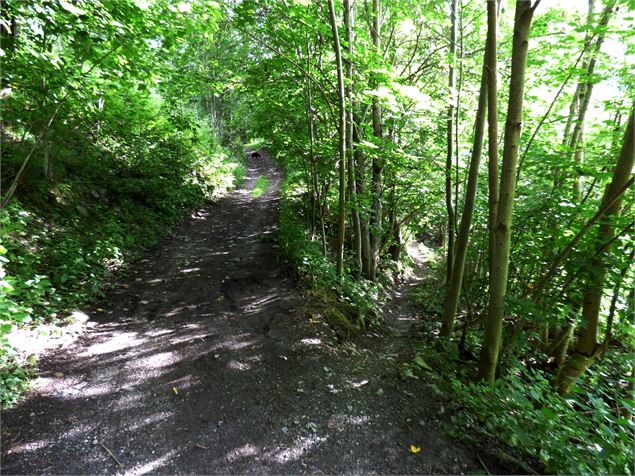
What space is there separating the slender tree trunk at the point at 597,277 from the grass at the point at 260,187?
1463 centimetres

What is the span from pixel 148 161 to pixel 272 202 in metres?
5.65

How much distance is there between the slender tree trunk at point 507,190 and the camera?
325cm

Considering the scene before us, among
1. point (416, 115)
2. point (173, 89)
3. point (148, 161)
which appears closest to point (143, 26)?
point (173, 89)

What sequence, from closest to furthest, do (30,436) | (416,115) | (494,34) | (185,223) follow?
(30,436) < (494,34) < (416,115) < (185,223)

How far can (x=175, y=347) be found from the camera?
4711mm

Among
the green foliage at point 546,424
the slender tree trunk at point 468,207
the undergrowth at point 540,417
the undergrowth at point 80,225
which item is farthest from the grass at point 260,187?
the green foliage at point 546,424

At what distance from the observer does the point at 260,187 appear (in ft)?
63.1

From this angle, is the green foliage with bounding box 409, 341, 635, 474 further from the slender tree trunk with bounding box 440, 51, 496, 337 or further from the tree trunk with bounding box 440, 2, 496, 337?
the tree trunk with bounding box 440, 2, 496, 337

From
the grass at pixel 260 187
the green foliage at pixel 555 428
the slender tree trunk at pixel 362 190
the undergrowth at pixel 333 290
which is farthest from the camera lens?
the grass at pixel 260 187

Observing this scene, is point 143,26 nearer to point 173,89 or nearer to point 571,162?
point 173,89

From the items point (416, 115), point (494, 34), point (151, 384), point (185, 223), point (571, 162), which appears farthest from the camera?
point (185, 223)

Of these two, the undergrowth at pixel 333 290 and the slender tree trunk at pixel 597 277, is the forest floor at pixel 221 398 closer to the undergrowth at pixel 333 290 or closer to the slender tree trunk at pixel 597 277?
the undergrowth at pixel 333 290

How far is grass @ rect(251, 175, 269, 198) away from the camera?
57.3 feet

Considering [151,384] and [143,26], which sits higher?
[143,26]
